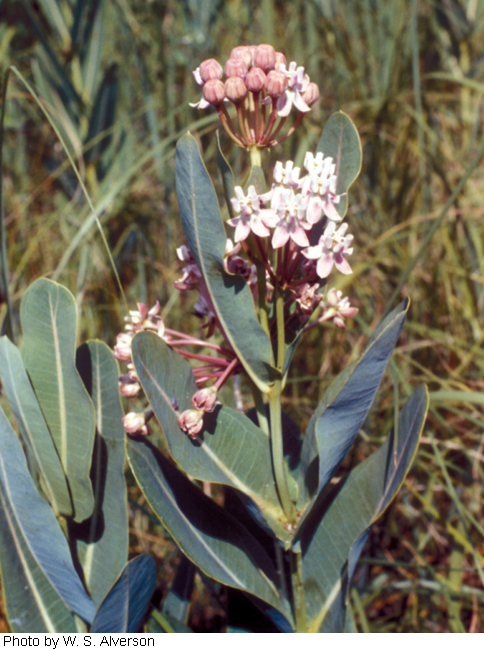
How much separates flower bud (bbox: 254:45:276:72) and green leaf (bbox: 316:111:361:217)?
0.12 m

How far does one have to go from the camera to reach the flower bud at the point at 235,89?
0.72m

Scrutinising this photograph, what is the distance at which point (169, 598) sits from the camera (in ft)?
3.12

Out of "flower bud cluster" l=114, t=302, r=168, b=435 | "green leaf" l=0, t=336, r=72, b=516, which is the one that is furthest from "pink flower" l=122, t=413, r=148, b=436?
"green leaf" l=0, t=336, r=72, b=516

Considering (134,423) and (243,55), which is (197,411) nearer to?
(134,423)

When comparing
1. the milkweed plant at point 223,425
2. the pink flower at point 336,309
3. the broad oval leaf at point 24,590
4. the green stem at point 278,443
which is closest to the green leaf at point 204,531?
the milkweed plant at point 223,425

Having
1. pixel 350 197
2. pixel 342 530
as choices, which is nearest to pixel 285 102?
pixel 342 530

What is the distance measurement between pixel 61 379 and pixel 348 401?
427mm

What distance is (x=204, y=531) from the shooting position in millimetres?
823

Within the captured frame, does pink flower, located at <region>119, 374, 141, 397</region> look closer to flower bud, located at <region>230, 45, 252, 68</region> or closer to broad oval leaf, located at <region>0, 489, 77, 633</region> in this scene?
broad oval leaf, located at <region>0, 489, 77, 633</region>

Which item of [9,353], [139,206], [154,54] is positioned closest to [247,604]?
[9,353]

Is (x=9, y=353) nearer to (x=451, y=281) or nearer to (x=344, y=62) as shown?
(x=451, y=281)

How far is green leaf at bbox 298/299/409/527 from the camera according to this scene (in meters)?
0.71

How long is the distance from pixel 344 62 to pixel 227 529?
6.57 ft

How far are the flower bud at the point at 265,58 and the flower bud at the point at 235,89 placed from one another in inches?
2.0
